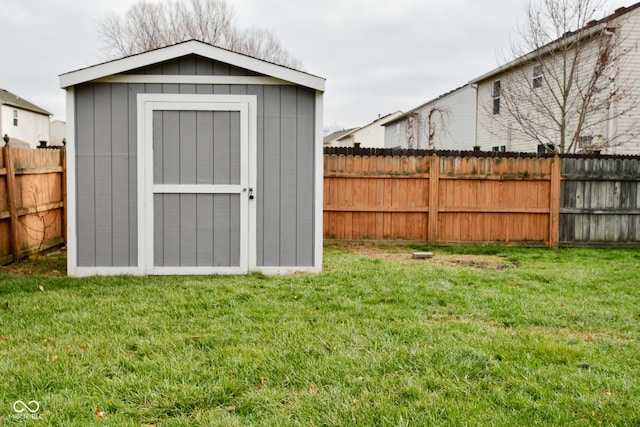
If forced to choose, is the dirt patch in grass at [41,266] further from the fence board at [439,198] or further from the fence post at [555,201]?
the fence post at [555,201]

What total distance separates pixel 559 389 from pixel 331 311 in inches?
86.3

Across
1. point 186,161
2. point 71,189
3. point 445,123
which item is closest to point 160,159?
point 186,161

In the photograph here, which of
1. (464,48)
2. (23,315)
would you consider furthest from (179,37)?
(23,315)

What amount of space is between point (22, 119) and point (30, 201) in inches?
1183

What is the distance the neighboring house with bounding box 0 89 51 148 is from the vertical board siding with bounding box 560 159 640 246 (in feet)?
93.5

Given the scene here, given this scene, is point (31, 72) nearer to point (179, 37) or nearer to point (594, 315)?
point (179, 37)

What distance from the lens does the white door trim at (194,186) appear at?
6781 mm

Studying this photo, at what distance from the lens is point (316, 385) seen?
3.22 m

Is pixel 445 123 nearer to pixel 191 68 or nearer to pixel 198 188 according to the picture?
pixel 191 68

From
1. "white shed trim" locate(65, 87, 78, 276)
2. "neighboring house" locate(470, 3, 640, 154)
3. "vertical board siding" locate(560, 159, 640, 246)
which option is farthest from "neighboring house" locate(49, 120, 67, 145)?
"vertical board siding" locate(560, 159, 640, 246)

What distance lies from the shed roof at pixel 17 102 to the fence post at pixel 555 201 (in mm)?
30098

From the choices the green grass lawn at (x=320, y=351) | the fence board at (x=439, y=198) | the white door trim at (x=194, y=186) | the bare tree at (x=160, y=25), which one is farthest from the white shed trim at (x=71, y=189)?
the bare tree at (x=160, y=25)

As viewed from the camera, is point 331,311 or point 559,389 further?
point 331,311

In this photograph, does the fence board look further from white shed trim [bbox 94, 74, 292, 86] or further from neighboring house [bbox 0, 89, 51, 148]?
neighboring house [bbox 0, 89, 51, 148]
